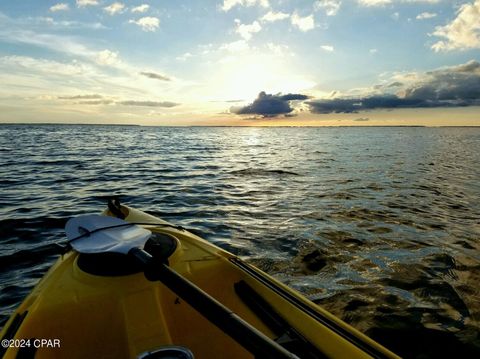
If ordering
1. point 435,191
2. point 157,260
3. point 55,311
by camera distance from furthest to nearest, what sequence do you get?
point 435,191 → point 55,311 → point 157,260

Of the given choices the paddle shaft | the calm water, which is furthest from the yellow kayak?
the calm water

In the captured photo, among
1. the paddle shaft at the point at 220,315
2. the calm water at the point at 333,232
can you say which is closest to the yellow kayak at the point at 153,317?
the paddle shaft at the point at 220,315

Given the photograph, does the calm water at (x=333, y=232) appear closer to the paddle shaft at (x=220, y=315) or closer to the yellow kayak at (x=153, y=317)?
the yellow kayak at (x=153, y=317)

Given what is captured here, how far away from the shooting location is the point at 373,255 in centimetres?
754

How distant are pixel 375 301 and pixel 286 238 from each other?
332cm

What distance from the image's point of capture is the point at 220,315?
7.14 feet

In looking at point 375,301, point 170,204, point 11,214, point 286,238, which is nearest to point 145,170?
point 170,204

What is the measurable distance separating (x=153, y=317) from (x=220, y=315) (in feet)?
4.45

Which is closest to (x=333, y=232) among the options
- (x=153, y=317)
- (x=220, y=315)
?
(x=153, y=317)

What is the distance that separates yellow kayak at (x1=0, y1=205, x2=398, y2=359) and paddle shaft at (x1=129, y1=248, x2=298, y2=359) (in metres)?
0.02

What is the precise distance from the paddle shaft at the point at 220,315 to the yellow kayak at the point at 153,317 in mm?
17

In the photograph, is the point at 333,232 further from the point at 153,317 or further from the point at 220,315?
the point at 220,315

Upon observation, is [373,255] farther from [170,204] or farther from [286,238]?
[170,204]

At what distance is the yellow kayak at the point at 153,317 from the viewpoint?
111 inches
